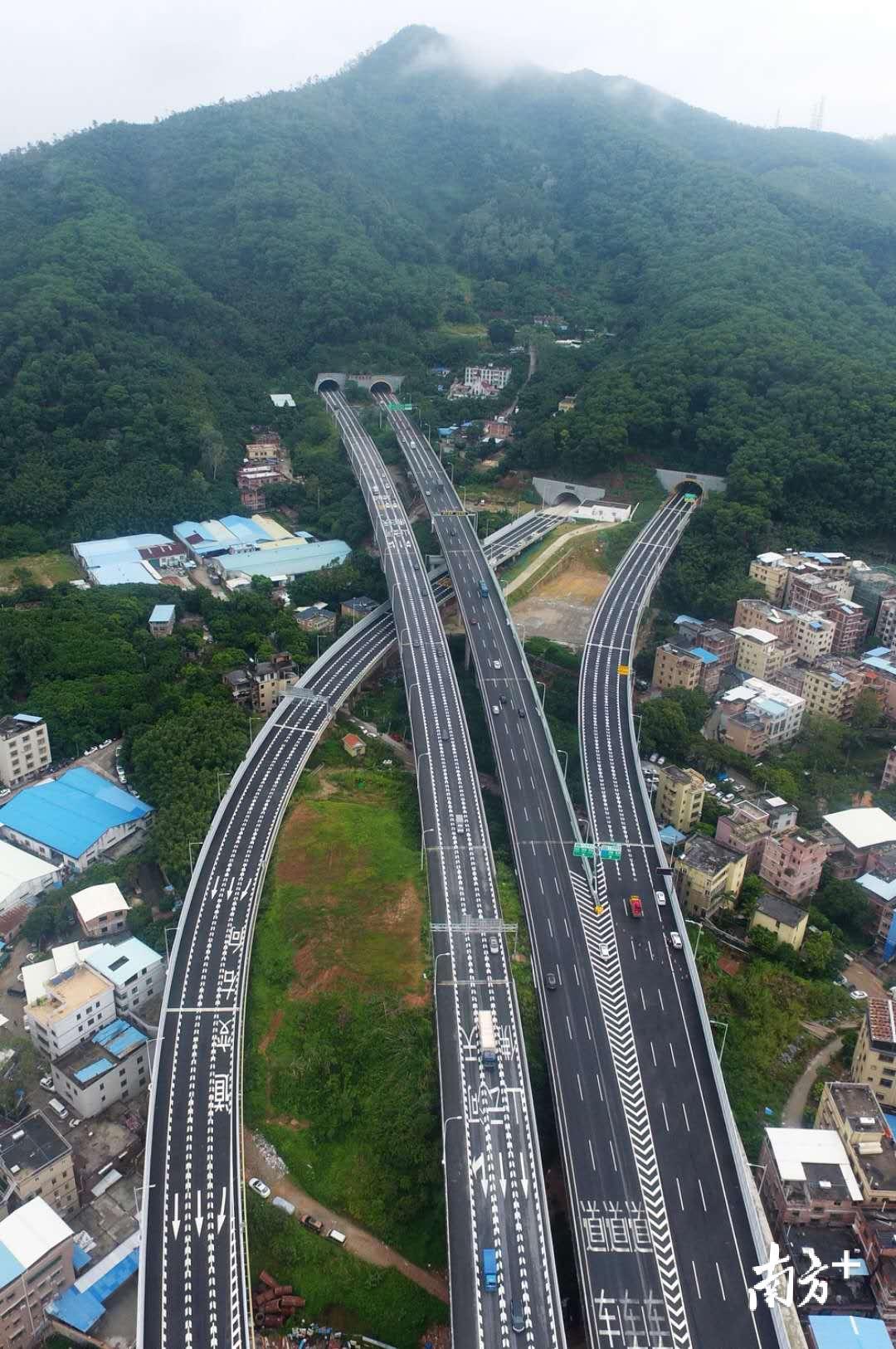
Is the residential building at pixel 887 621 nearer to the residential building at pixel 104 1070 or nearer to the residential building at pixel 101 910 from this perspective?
the residential building at pixel 101 910

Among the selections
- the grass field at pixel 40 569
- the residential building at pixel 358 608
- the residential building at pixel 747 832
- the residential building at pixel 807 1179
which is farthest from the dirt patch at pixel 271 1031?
the grass field at pixel 40 569

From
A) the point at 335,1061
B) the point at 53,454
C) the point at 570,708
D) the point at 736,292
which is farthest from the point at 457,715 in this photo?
the point at 736,292

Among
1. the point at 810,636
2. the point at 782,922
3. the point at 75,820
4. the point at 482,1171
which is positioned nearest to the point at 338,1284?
the point at 482,1171

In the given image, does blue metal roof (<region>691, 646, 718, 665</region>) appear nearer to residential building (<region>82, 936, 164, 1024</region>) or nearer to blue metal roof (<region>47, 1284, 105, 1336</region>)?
residential building (<region>82, 936, 164, 1024</region>)

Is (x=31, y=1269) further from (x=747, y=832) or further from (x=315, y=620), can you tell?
(x=315, y=620)

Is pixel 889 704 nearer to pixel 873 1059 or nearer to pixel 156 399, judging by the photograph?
pixel 873 1059

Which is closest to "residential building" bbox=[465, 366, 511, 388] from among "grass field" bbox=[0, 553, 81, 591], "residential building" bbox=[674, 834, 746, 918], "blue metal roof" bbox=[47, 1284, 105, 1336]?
"grass field" bbox=[0, 553, 81, 591]
